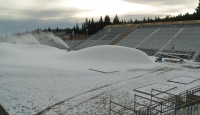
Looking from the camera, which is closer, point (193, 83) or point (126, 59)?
point (193, 83)

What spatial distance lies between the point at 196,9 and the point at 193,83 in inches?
1889

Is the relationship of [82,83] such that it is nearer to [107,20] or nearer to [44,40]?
[44,40]

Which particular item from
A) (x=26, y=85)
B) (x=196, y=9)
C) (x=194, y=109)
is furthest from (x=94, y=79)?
(x=196, y=9)

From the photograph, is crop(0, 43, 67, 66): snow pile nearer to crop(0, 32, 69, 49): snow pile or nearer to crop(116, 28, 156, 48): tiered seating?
crop(116, 28, 156, 48): tiered seating

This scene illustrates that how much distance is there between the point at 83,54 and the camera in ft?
81.4

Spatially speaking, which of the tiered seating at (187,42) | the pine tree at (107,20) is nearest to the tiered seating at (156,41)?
the tiered seating at (187,42)

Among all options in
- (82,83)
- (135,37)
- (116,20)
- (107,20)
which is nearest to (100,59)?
(82,83)

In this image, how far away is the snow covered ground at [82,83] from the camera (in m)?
11.3

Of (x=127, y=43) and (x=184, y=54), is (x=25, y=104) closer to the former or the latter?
(x=184, y=54)

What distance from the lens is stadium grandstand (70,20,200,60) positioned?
32.2 metres

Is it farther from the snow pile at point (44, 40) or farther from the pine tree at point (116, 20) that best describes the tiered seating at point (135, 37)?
the pine tree at point (116, 20)

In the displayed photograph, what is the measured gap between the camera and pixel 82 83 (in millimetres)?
15406

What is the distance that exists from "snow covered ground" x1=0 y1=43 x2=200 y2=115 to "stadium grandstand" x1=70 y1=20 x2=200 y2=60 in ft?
32.6

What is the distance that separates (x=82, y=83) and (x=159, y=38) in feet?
87.6
